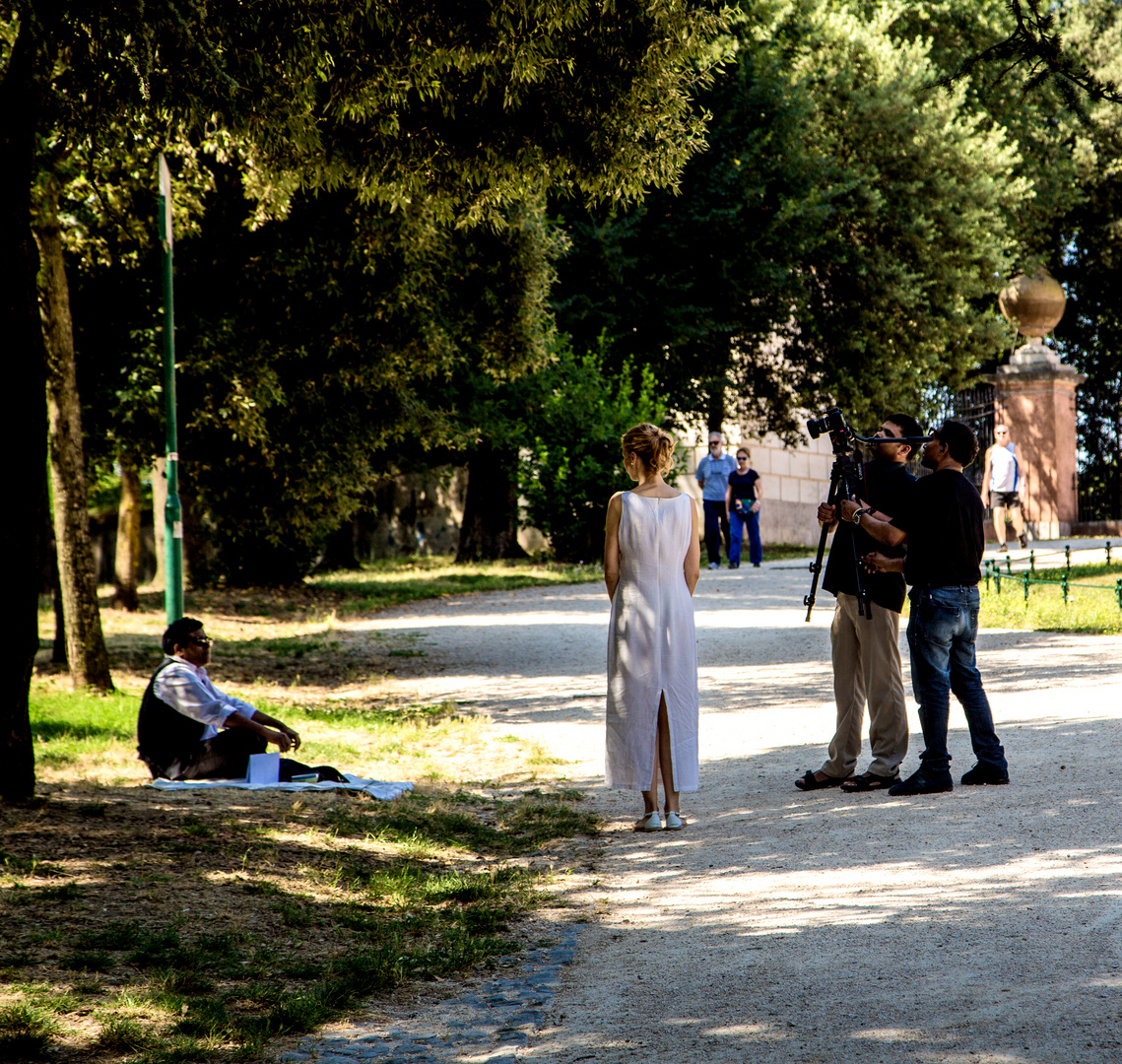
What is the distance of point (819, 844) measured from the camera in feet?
20.5

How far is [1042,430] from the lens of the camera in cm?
2411

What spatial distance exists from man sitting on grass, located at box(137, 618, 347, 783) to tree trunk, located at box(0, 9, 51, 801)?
916 mm

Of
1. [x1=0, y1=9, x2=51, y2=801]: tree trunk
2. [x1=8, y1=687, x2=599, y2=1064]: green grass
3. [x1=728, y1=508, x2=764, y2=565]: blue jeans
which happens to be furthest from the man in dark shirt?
[x1=728, y1=508, x2=764, y2=565]: blue jeans

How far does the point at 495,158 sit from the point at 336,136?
126cm

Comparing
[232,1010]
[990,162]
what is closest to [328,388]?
[232,1010]

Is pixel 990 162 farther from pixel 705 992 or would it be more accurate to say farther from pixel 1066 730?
pixel 705 992

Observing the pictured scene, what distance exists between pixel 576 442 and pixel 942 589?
17.0 m

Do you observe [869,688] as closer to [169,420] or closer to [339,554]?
[169,420]

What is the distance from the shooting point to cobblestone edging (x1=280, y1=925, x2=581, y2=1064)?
3928 mm

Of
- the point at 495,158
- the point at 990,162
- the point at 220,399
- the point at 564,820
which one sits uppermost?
the point at 990,162

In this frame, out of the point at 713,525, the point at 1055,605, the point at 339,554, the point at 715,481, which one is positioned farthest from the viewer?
the point at 339,554

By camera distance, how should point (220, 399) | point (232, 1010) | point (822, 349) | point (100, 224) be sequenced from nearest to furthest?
point (232, 1010) < point (100, 224) < point (220, 399) < point (822, 349)

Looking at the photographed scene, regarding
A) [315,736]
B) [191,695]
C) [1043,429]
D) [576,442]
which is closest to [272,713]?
[315,736]

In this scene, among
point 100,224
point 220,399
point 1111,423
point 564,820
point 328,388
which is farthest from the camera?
point 1111,423
